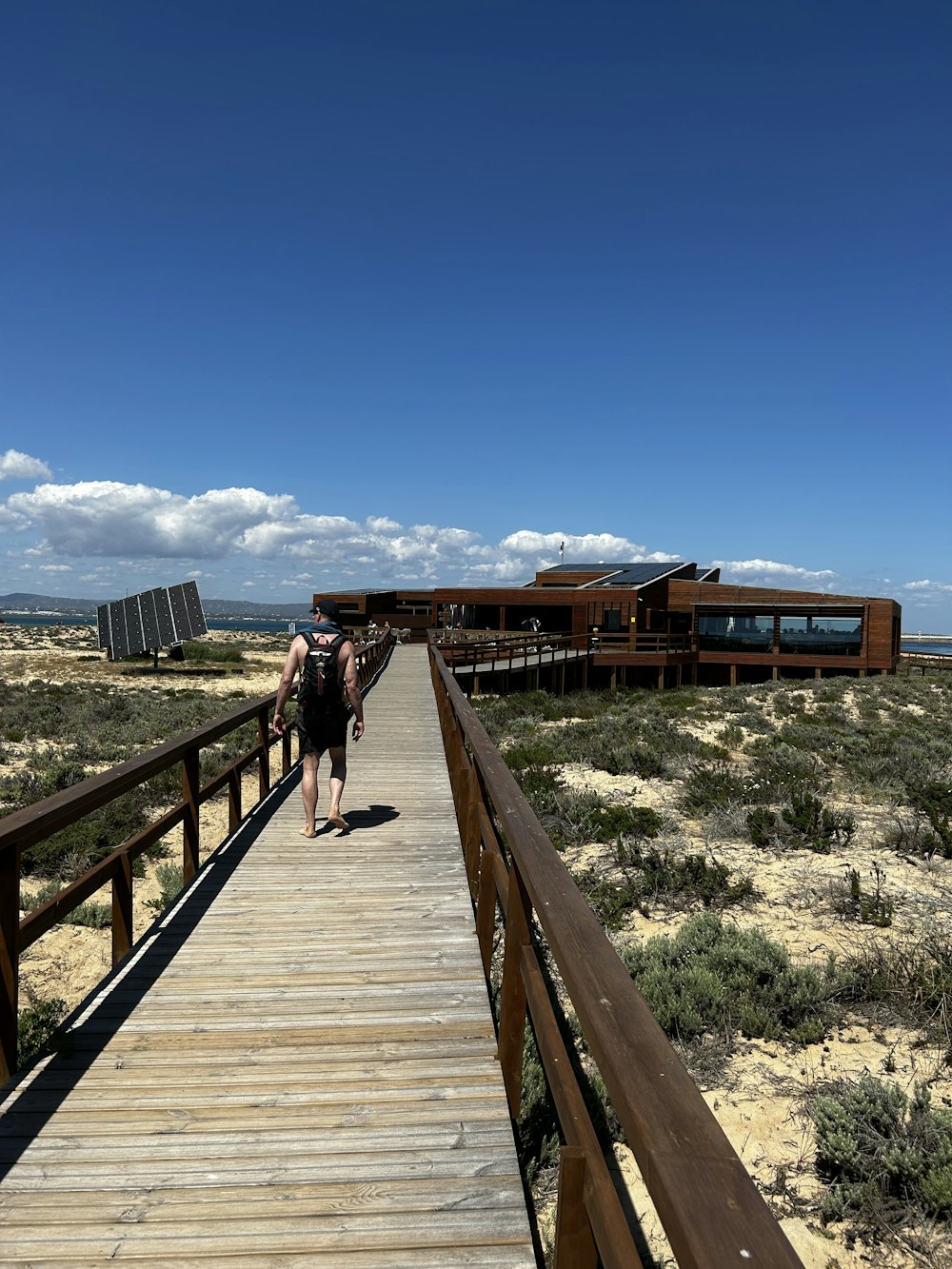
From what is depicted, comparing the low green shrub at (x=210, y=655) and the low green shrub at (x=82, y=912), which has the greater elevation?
the low green shrub at (x=210, y=655)

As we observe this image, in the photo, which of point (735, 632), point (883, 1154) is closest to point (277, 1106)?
point (883, 1154)

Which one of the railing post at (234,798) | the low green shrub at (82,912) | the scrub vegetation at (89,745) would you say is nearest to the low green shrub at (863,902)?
the railing post at (234,798)

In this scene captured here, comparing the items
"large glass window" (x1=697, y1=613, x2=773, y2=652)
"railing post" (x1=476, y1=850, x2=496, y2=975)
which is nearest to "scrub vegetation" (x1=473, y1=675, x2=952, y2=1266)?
"railing post" (x1=476, y1=850, x2=496, y2=975)

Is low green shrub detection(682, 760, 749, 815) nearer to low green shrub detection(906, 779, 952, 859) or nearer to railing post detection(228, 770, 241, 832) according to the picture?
low green shrub detection(906, 779, 952, 859)

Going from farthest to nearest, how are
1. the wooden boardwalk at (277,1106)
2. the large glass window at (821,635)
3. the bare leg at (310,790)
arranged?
the large glass window at (821,635)
the bare leg at (310,790)
the wooden boardwalk at (277,1106)

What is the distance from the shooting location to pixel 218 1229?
2385 mm

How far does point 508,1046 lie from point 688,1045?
2355 millimetres

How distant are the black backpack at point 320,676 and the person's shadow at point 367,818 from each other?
1.20 meters

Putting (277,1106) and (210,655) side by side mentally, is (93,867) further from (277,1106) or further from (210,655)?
(210,655)

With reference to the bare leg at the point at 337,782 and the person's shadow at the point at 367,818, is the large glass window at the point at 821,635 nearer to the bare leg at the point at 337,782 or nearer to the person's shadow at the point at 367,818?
the person's shadow at the point at 367,818

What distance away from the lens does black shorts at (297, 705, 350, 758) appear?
6629 mm

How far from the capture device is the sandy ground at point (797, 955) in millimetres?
3789

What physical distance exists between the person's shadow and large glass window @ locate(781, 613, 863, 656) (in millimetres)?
29367

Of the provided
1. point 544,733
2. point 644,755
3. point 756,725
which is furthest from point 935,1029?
point 756,725
